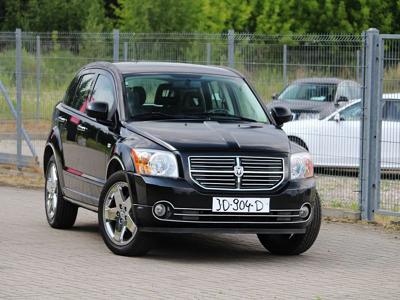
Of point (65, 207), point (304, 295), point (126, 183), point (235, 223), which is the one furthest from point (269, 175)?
point (65, 207)

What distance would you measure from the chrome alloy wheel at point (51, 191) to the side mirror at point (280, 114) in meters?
2.50

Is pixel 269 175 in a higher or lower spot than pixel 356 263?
higher

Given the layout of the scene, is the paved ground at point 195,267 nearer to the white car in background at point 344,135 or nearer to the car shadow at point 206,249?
the car shadow at point 206,249

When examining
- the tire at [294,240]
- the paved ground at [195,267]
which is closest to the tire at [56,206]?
the paved ground at [195,267]

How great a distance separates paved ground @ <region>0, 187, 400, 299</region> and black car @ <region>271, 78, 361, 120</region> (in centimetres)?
211

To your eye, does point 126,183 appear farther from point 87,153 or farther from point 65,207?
point 65,207

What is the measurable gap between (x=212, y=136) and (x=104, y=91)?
71.6 inches

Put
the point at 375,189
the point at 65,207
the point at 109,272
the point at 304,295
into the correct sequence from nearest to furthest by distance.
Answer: the point at 304,295
the point at 109,272
the point at 65,207
the point at 375,189

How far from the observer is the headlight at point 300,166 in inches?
448

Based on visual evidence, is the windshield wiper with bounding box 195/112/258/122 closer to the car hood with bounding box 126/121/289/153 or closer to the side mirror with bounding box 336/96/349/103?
the car hood with bounding box 126/121/289/153

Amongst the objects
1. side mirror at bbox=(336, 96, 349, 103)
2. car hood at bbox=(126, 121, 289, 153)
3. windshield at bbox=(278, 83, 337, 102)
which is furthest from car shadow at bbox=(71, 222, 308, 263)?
windshield at bbox=(278, 83, 337, 102)

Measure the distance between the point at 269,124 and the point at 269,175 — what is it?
126cm

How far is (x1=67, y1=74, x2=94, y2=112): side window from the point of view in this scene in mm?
13172

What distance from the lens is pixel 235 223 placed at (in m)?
11.1
